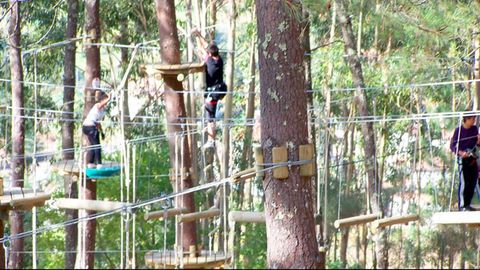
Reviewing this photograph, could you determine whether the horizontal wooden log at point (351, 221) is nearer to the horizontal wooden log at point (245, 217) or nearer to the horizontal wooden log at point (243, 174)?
the horizontal wooden log at point (245, 217)

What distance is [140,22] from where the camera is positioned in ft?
53.9

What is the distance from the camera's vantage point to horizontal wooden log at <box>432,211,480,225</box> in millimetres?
7075

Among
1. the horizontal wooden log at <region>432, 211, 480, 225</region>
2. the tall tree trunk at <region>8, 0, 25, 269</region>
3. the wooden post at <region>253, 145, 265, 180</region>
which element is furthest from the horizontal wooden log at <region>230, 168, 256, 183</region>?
the tall tree trunk at <region>8, 0, 25, 269</region>

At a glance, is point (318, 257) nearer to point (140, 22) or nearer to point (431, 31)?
point (431, 31)

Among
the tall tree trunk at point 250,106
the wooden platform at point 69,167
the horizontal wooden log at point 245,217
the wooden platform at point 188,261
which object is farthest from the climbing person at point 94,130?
the tall tree trunk at point 250,106

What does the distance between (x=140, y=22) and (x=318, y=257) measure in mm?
10774

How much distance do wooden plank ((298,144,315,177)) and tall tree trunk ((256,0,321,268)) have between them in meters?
0.03

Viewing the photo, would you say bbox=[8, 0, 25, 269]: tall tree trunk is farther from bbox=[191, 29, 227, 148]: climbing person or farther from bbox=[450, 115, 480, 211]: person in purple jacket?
bbox=[450, 115, 480, 211]: person in purple jacket

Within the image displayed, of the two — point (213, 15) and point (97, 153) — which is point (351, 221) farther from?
point (213, 15)

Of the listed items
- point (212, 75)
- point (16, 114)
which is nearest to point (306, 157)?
point (212, 75)

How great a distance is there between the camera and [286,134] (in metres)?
6.06

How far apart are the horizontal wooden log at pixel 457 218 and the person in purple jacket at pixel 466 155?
677 mm

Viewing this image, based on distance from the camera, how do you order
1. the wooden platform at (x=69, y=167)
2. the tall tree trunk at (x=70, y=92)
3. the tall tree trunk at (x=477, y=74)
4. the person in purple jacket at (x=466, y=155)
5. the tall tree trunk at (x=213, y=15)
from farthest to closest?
the tall tree trunk at (x=213, y=15), the tall tree trunk at (x=70, y=92), the tall tree trunk at (x=477, y=74), the wooden platform at (x=69, y=167), the person in purple jacket at (x=466, y=155)

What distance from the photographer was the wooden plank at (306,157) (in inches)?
236
